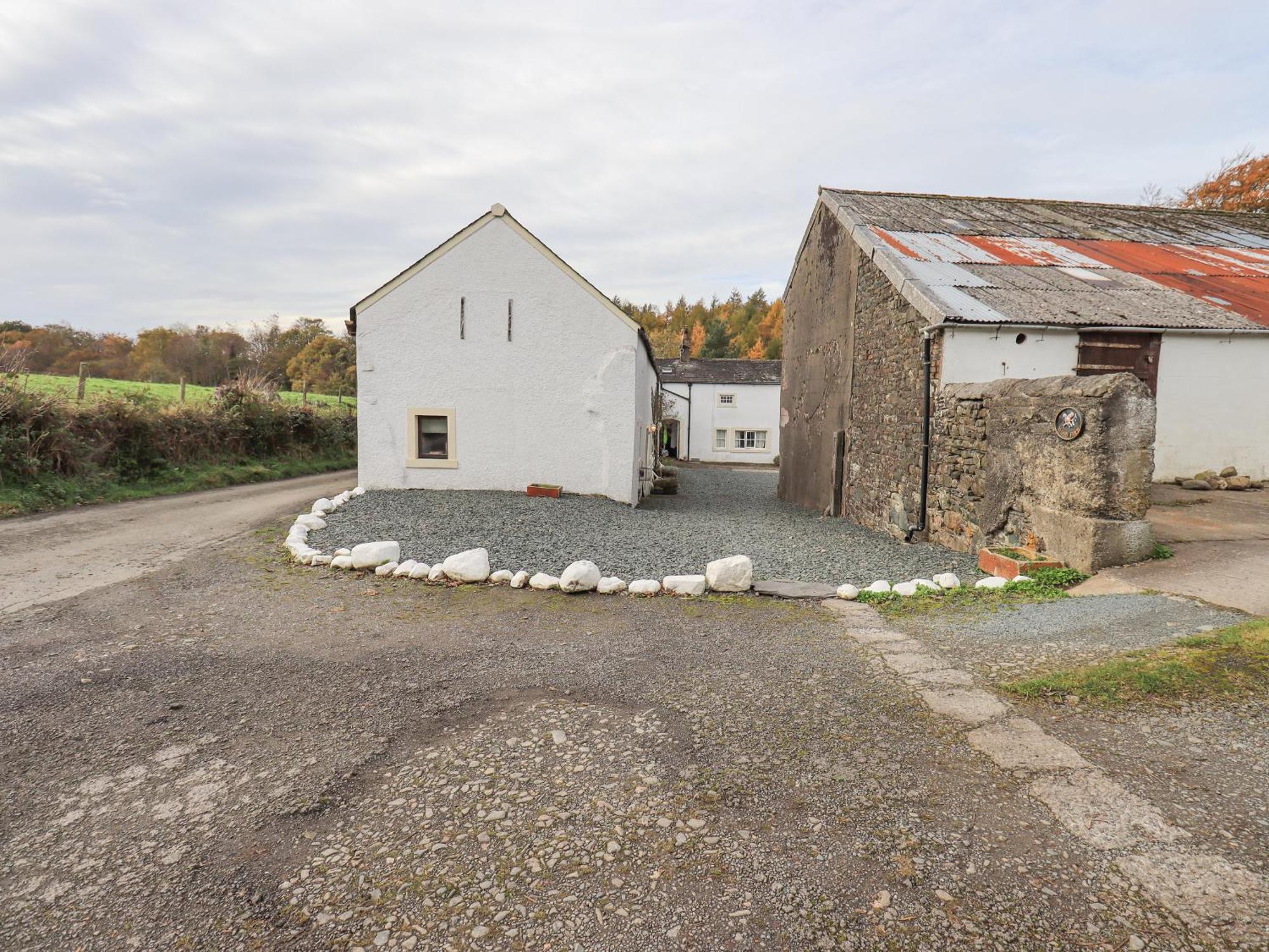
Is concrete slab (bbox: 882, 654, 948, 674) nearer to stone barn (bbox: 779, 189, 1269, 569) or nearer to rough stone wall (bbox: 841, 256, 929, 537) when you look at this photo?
stone barn (bbox: 779, 189, 1269, 569)

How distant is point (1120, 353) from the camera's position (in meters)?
9.90

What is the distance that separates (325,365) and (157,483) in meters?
38.9

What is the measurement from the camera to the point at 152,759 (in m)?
3.43

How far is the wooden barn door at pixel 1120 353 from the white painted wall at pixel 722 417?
91.3 feet

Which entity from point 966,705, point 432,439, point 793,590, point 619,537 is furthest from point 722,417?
point 966,705

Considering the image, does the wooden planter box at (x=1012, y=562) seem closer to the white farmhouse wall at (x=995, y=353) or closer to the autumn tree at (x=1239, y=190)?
the white farmhouse wall at (x=995, y=353)

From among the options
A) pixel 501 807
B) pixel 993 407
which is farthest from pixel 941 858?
pixel 993 407

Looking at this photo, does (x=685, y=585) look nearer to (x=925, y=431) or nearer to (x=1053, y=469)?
(x=1053, y=469)

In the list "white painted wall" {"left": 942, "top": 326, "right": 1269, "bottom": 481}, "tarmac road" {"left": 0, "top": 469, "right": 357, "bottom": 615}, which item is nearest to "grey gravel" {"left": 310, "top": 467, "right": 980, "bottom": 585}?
"tarmac road" {"left": 0, "top": 469, "right": 357, "bottom": 615}

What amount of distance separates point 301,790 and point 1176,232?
67.3 ft

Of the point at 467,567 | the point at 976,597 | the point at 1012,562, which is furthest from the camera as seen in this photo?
the point at 467,567

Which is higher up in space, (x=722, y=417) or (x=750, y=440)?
(x=722, y=417)

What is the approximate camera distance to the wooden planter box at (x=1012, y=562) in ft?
22.1

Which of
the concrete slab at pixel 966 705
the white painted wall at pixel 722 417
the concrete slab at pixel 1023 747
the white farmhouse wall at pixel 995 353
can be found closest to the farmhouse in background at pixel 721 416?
the white painted wall at pixel 722 417
